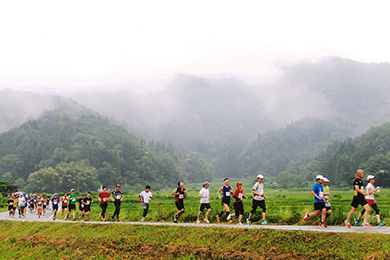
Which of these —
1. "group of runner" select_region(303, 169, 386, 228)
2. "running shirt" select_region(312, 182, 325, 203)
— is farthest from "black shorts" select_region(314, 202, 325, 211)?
"running shirt" select_region(312, 182, 325, 203)

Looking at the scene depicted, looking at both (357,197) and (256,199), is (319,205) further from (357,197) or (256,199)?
(256,199)

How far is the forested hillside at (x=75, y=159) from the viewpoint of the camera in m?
114

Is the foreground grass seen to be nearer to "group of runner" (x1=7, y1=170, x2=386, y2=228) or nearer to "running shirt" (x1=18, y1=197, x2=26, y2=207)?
"group of runner" (x1=7, y1=170, x2=386, y2=228)

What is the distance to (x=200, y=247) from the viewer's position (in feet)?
49.0

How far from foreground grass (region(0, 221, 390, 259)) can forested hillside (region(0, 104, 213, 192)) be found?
92.9m

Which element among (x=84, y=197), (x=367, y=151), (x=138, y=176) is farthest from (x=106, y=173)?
(x=84, y=197)

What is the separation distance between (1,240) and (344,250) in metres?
21.2

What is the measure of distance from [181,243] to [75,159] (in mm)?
124077

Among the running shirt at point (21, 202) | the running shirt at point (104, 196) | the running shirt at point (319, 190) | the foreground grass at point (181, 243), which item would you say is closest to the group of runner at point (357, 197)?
the running shirt at point (319, 190)

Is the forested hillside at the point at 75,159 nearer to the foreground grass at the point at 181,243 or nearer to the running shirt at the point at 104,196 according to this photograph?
the running shirt at the point at 104,196

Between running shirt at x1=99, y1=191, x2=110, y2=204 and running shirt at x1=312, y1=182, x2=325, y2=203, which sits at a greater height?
running shirt at x1=312, y1=182, x2=325, y2=203

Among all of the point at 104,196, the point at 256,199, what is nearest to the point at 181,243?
the point at 256,199

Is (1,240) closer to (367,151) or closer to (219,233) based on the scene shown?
(219,233)

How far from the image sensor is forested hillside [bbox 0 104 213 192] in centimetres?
11450
